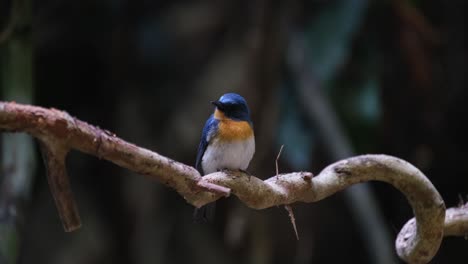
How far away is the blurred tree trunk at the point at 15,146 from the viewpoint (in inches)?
94.7

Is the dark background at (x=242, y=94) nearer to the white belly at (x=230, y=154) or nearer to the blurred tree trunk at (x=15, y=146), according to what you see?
the blurred tree trunk at (x=15, y=146)

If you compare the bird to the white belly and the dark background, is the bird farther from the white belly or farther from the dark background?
the dark background

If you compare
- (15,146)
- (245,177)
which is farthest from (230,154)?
(15,146)

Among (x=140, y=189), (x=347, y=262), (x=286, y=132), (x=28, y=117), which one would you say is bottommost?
(x=347, y=262)

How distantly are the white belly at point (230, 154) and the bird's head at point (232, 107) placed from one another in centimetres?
8

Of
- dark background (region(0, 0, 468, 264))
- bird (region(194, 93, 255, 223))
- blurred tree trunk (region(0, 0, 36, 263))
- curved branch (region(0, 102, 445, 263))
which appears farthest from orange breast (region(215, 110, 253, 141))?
dark background (region(0, 0, 468, 264))

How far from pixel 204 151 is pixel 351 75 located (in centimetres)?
221

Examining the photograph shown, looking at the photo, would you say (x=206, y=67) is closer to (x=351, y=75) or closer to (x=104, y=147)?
(x=351, y=75)

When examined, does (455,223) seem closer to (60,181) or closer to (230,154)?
(230,154)

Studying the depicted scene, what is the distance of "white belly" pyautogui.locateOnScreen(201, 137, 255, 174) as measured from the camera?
2.15 meters

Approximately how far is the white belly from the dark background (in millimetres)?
1408

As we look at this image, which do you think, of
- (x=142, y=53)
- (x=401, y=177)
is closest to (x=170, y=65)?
(x=142, y=53)

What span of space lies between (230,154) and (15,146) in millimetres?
943

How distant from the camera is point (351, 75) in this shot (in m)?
4.28
